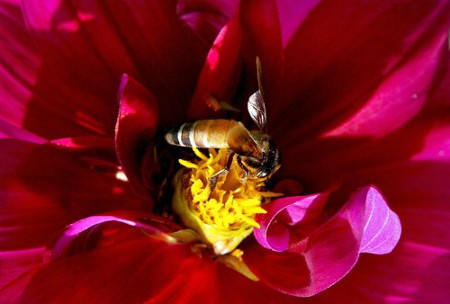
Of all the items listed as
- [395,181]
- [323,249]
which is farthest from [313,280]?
[395,181]

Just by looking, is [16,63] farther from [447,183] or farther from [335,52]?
[447,183]

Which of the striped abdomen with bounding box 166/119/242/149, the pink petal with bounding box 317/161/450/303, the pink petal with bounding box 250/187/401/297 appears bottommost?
the pink petal with bounding box 317/161/450/303

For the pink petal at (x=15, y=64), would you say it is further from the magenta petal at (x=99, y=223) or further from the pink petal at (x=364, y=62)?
the pink petal at (x=364, y=62)

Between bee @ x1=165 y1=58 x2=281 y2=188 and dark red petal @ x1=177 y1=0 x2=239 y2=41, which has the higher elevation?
dark red petal @ x1=177 y1=0 x2=239 y2=41

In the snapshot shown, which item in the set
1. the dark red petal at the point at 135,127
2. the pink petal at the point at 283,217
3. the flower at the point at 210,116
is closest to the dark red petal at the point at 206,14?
the flower at the point at 210,116

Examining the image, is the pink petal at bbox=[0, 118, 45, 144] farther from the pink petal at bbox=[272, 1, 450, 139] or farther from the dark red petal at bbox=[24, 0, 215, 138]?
the pink petal at bbox=[272, 1, 450, 139]

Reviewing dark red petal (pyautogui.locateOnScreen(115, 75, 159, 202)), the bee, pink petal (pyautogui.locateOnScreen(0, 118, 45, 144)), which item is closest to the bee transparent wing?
the bee

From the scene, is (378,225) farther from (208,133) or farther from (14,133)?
(14,133)
